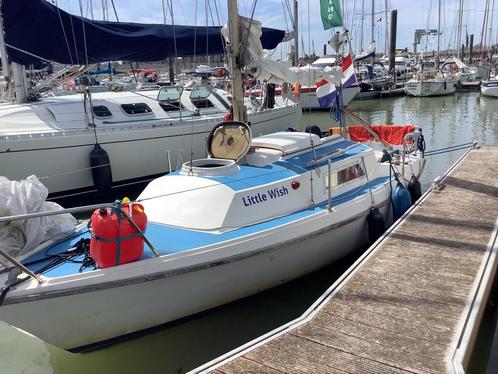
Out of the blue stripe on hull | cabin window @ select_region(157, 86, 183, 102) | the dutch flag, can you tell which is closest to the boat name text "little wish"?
the blue stripe on hull

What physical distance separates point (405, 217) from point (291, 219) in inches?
85.9

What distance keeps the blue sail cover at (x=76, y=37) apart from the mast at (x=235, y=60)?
496 centimetres

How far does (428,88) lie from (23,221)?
3550cm

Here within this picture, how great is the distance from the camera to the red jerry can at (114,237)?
4.50 meters

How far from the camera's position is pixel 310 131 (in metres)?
8.62

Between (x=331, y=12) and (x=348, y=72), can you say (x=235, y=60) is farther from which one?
(x=331, y=12)

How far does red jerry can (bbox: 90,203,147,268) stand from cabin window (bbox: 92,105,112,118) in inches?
289

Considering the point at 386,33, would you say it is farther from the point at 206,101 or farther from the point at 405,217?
the point at 405,217

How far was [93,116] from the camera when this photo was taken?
11.0 meters

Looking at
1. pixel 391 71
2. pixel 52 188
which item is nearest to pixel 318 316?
pixel 52 188

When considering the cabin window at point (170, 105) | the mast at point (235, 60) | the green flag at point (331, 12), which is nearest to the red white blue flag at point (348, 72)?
the green flag at point (331, 12)

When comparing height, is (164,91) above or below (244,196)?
above

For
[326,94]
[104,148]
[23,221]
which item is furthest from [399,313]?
[104,148]

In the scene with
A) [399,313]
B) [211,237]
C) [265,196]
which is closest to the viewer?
[399,313]
